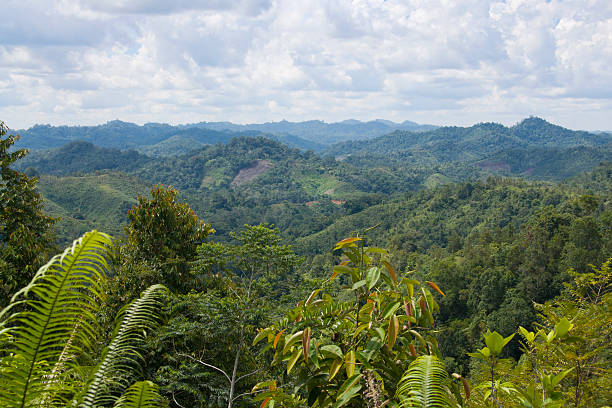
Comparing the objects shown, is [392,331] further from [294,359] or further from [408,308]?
[294,359]

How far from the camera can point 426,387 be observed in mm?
1621

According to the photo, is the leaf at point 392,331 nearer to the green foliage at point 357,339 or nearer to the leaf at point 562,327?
the green foliage at point 357,339

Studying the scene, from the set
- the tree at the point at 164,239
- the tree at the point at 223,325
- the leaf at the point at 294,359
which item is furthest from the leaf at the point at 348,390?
the tree at the point at 164,239

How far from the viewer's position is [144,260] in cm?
1023

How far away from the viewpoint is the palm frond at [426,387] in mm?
1592

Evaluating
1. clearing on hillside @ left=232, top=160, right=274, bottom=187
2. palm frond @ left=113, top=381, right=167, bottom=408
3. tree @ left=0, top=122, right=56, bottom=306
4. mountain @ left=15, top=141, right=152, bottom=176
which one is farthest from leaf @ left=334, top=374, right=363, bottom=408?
mountain @ left=15, top=141, right=152, bottom=176

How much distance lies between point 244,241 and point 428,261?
47.5 m

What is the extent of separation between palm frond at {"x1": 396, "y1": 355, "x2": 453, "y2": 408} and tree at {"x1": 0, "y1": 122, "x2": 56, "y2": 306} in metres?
8.73

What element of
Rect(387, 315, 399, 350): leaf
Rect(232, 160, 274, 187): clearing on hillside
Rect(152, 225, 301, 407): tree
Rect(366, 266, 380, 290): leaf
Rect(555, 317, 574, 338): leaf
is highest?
Rect(366, 266, 380, 290): leaf

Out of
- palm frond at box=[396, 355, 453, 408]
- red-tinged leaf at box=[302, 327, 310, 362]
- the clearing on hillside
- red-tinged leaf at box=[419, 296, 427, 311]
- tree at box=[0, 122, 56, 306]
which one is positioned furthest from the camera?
the clearing on hillside

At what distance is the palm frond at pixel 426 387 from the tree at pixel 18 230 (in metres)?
8.73

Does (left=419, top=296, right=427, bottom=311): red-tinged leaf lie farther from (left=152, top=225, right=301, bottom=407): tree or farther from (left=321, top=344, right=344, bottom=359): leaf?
(left=152, top=225, right=301, bottom=407): tree

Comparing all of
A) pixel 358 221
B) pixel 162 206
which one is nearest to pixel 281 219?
pixel 358 221

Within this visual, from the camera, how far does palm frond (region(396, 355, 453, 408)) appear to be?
1.59 meters
